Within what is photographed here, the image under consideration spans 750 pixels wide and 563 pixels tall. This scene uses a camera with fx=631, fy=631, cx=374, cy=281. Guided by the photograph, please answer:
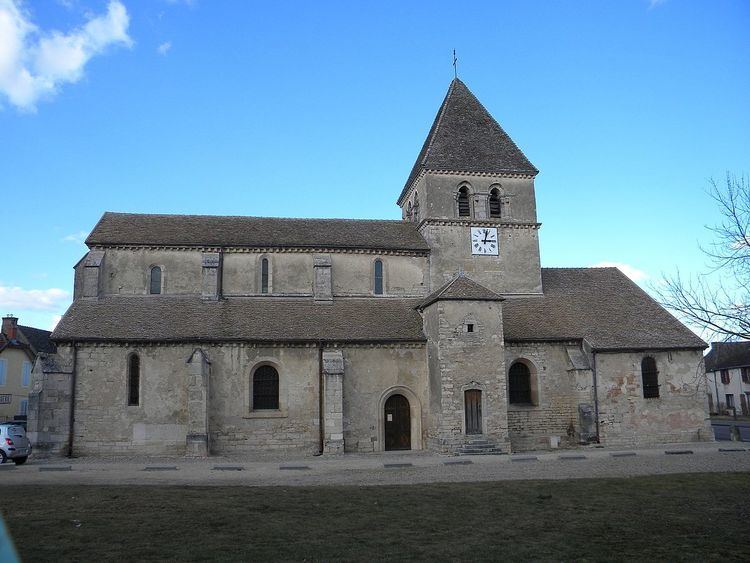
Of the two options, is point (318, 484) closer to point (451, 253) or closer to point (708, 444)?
point (451, 253)

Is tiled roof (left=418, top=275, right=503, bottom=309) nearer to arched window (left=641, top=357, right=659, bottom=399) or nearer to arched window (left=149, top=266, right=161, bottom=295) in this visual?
arched window (left=641, top=357, right=659, bottom=399)

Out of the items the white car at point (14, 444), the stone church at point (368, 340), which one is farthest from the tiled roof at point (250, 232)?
the white car at point (14, 444)

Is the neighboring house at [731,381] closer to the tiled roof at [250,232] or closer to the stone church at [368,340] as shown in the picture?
the stone church at [368,340]

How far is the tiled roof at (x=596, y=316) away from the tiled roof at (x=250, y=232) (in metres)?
6.34

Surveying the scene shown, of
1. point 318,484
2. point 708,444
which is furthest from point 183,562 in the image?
point 708,444

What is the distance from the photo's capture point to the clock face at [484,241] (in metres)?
32.9

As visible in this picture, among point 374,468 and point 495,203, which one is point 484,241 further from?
point 374,468

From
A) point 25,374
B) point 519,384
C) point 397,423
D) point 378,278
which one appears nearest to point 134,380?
point 397,423

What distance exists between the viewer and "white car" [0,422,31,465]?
2448cm

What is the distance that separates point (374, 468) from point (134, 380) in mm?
12003

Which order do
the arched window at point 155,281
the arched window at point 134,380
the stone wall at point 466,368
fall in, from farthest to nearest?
the arched window at point 155,281 < the arched window at point 134,380 < the stone wall at point 466,368

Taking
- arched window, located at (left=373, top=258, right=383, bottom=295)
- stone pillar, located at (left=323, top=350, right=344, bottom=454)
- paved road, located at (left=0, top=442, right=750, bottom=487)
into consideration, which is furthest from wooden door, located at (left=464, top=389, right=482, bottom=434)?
arched window, located at (left=373, top=258, right=383, bottom=295)

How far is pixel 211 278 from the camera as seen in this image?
3044 cm

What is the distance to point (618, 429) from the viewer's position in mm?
29141
